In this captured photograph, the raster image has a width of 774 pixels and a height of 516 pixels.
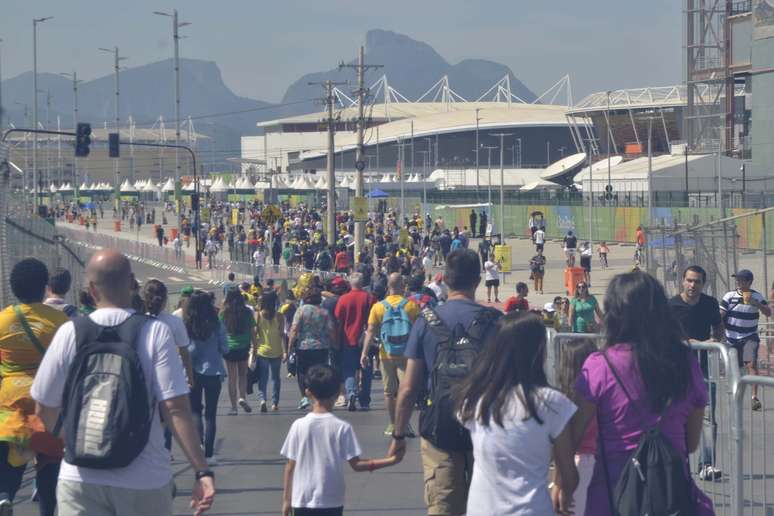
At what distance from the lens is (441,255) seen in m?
43.1

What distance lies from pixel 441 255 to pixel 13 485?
36779 millimetres

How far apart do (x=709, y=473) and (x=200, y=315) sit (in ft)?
15.4

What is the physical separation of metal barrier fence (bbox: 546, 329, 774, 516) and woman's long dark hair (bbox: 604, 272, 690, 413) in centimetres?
Result: 100

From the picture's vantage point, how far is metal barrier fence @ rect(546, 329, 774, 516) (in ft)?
20.1

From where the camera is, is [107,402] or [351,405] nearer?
[107,402]

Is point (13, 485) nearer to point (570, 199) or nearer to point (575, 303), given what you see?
point (575, 303)

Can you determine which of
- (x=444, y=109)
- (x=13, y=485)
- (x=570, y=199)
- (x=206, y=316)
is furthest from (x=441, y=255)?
(x=444, y=109)

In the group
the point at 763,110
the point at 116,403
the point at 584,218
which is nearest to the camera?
the point at 116,403

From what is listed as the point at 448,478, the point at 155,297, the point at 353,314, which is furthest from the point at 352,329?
the point at 448,478

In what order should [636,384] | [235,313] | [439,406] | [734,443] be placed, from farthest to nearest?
[235,313]
[734,443]
[439,406]
[636,384]

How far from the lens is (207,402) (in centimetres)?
1043

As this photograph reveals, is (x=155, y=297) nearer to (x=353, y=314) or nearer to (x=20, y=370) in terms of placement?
(x=20, y=370)

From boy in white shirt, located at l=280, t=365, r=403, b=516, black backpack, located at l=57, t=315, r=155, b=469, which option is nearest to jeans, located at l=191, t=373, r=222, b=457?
boy in white shirt, located at l=280, t=365, r=403, b=516

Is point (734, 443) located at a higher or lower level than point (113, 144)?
lower
